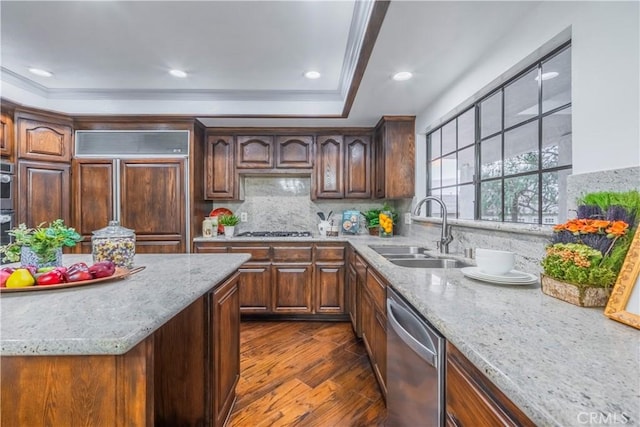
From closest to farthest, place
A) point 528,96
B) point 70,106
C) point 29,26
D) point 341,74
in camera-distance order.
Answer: point 528,96
point 29,26
point 341,74
point 70,106

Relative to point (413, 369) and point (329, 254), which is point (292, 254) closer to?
point (329, 254)

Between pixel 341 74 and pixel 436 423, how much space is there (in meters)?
2.55

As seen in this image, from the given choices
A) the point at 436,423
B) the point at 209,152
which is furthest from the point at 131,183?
the point at 436,423

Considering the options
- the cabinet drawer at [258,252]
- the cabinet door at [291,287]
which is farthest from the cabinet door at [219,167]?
the cabinet door at [291,287]

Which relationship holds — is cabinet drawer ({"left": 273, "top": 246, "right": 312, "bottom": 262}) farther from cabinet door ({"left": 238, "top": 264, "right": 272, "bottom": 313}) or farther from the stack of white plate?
the stack of white plate

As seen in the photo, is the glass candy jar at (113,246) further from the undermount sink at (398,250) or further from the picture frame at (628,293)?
the picture frame at (628,293)

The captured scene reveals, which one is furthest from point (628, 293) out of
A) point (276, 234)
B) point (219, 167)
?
point (219, 167)

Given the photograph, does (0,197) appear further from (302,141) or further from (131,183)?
(302,141)

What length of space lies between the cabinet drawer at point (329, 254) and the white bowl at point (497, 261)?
190cm

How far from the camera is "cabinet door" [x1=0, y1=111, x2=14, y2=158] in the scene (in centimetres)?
266

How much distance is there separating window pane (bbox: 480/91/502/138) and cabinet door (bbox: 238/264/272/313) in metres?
2.35

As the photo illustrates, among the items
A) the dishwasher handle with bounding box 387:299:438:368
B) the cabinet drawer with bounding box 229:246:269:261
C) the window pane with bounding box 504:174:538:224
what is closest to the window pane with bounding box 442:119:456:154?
the window pane with bounding box 504:174:538:224

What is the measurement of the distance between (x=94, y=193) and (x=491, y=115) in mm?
3832

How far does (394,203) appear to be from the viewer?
12.2ft
